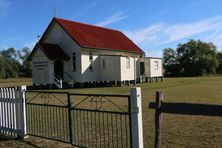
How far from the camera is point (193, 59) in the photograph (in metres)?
84.0

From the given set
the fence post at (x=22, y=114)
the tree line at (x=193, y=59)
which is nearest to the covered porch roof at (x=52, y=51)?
the fence post at (x=22, y=114)

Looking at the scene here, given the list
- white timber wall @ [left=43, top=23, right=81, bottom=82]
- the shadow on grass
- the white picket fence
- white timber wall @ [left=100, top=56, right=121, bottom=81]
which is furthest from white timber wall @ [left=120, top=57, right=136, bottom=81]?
the shadow on grass

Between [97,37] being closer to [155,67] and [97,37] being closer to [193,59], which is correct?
[155,67]

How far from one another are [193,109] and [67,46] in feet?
104

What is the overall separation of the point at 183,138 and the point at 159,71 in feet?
127

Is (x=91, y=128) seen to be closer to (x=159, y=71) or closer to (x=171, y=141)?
(x=171, y=141)

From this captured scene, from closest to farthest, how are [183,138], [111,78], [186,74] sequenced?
1. [183,138]
2. [111,78]
3. [186,74]

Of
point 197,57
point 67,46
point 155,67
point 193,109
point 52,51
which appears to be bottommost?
point 193,109

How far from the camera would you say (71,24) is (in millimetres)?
38500

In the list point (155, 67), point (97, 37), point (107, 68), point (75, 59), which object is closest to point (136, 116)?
point (75, 59)

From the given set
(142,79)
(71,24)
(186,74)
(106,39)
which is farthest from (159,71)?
(186,74)

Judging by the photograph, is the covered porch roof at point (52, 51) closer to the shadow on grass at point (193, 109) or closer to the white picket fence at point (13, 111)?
the white picket fence at point (13, 111)

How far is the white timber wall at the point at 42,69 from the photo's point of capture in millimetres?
34344

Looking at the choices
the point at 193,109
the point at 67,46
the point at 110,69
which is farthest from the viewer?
the point at 110,69
